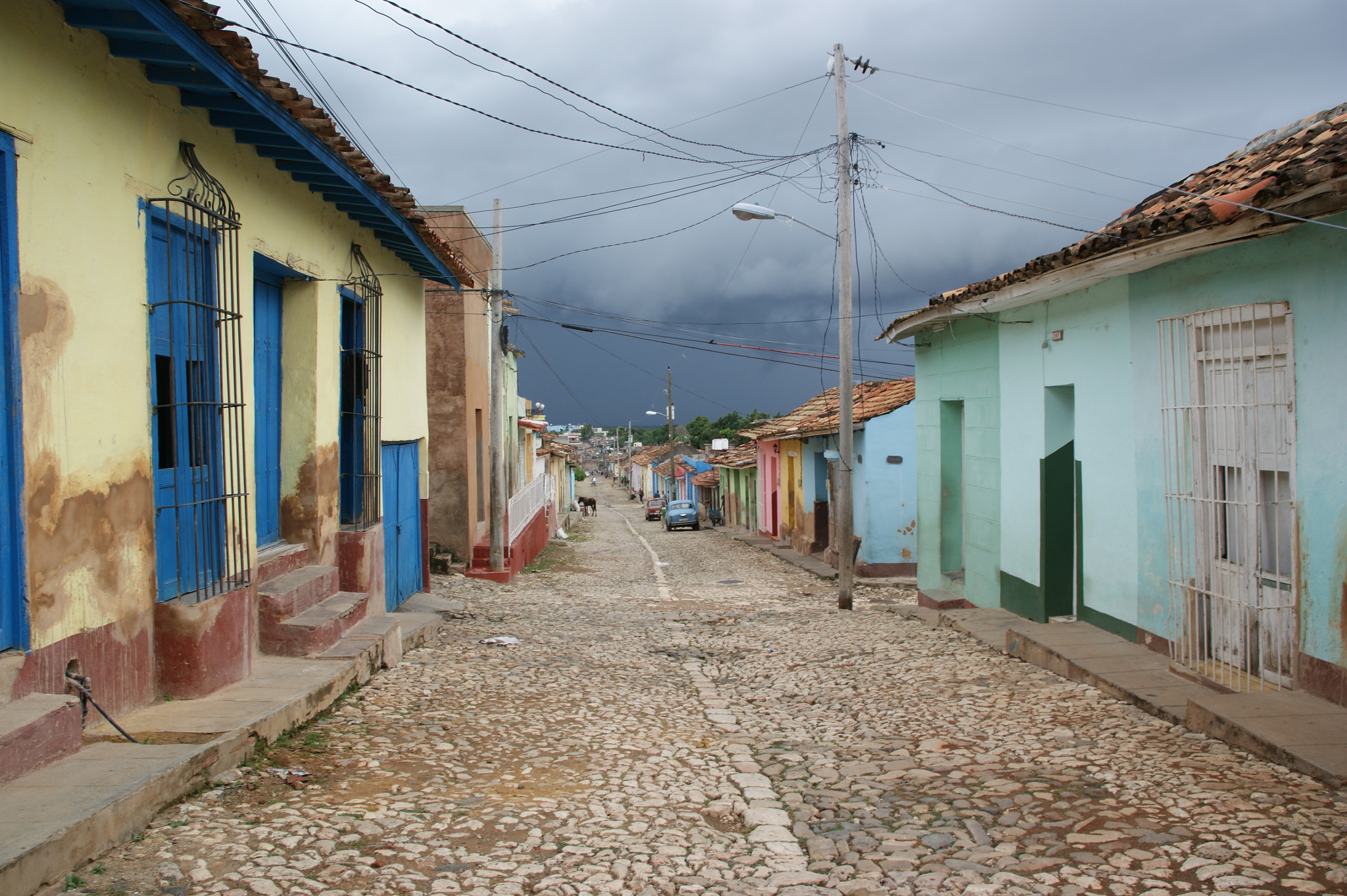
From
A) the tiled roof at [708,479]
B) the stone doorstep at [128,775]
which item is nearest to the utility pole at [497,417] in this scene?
the stone doorstep at [128,775]

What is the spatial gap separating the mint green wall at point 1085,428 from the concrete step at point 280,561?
6.50 meters

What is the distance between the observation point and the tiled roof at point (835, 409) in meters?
17.5

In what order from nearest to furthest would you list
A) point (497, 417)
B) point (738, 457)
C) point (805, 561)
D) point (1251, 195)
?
point (1251, 195), point (497, 417), point (805, 561), point (738, 457)

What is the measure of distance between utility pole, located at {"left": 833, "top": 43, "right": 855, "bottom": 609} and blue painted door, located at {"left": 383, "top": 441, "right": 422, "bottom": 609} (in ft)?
18.3

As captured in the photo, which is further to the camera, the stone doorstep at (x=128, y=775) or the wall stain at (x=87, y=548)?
the wall stain at (x=87, y=548)

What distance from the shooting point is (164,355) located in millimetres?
5312

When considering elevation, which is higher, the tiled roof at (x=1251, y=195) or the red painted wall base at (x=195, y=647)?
the tiled roof at (x=1251, y=195)

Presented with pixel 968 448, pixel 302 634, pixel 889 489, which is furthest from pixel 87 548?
pixel 889 489

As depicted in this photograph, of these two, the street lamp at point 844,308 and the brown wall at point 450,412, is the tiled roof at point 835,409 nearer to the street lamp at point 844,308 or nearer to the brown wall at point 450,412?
the street lamp at point 844,308

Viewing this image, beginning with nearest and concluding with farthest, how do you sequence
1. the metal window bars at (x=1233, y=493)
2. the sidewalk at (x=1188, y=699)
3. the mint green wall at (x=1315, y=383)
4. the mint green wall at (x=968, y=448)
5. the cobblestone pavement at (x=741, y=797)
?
the cobblestone pavement at (x=741, y=797)
the sidewalk at (x=1188, y=699)
the mint green wall at (x=1315, y=383)
the metal window bars at (x=1233, y=493)
the mint green wall at (x=968, y=448)

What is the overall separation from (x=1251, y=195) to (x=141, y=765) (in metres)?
5.94

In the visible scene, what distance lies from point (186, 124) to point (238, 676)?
327cm

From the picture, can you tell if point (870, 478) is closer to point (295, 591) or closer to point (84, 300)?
point (295, 591)

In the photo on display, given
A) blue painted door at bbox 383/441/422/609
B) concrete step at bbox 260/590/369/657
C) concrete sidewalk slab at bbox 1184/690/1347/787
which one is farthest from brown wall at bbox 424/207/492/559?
concrete sidewalk slab at bbox 1184/690/1347/787
